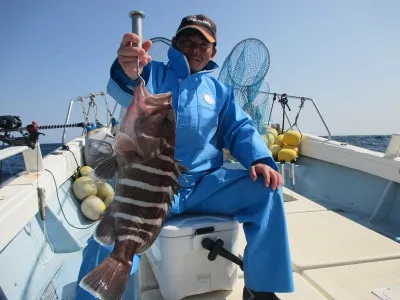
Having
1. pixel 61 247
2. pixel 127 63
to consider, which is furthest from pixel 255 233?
pixel 61 247

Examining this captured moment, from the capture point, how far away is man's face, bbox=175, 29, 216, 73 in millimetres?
2529

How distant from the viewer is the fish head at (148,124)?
4.73ft

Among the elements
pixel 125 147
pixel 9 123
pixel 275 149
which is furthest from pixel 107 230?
pixel 275 149

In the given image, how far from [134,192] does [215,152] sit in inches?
48.4

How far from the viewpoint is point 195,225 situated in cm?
210

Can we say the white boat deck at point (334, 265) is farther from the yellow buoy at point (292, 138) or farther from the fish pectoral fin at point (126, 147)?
the yellow buoy at point (292, 138)

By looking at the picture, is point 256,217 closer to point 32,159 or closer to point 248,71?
point 32,159

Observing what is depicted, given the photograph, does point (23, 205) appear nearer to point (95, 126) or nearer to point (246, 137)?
point (246, 137)

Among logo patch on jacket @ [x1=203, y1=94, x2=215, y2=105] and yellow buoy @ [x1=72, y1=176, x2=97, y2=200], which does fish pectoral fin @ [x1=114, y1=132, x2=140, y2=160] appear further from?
yellow buoy @ [x1=72, y1=176, x2=97, y2=200]

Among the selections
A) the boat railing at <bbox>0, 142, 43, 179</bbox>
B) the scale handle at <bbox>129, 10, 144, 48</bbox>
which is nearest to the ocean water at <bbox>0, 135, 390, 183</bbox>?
the boat railing at <bbox>0, 142, 43, 179</bbox>

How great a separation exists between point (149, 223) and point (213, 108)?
1.31m

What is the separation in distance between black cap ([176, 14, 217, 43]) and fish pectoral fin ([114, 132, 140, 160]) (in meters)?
1.36

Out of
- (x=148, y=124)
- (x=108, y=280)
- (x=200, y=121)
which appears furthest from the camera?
(x=200, y=121)

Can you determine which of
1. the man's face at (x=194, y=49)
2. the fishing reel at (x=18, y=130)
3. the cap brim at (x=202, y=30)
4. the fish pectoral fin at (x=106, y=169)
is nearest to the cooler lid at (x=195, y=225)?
the fish pectoral fin at (x=106, y=169)
